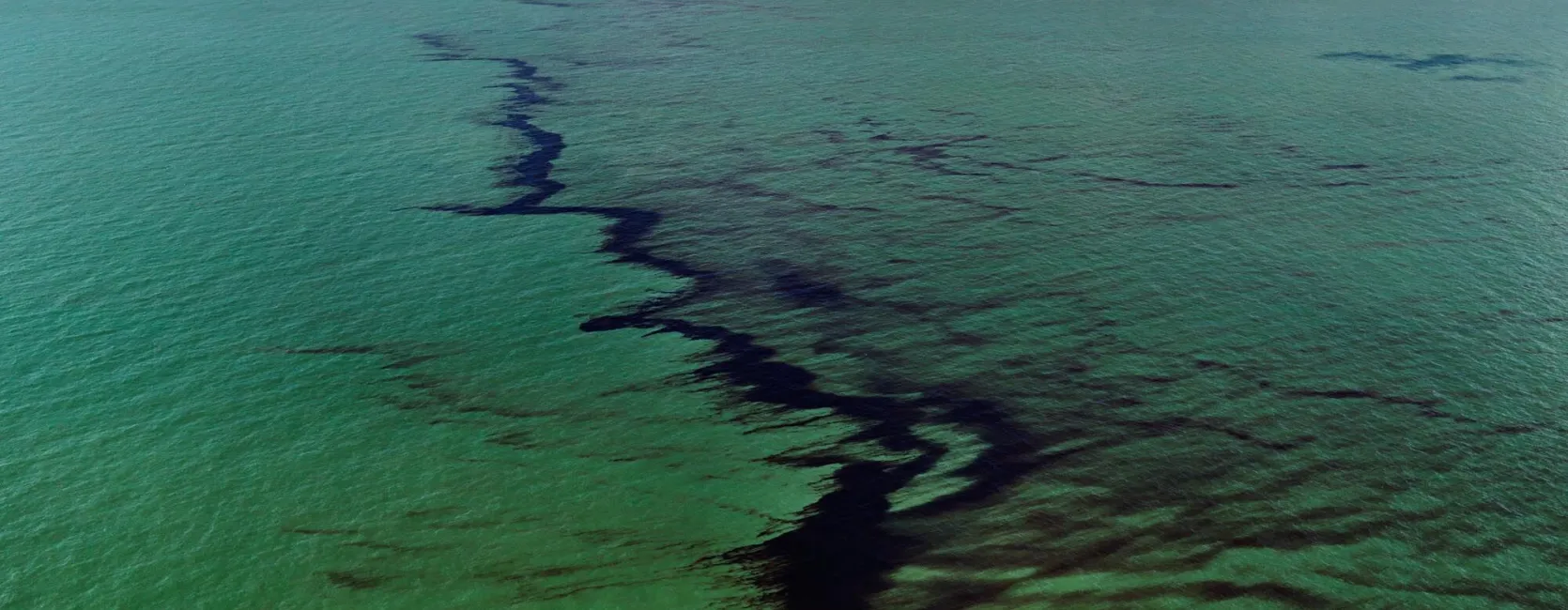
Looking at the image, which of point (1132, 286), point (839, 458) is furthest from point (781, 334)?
point (1132, 286)

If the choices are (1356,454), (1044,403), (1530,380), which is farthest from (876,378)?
(1530,380)

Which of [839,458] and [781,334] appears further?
[781,334]

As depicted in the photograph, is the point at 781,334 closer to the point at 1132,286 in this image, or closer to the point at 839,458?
the point at 839,458

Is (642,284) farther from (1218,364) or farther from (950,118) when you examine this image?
(950,118)

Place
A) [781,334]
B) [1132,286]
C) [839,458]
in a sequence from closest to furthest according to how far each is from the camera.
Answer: [839,458]
[781,334]
[1132,286]
